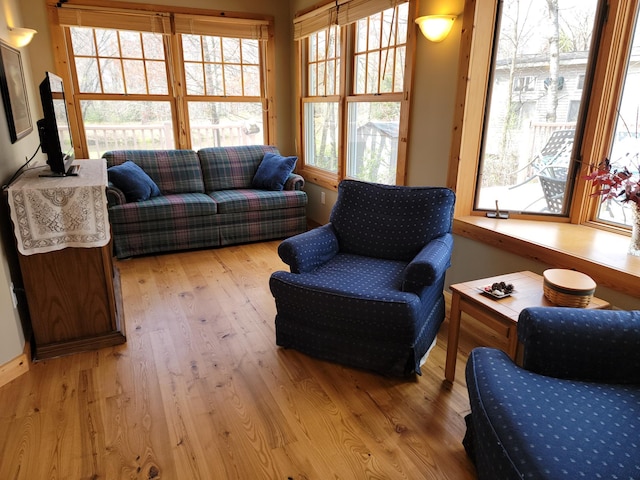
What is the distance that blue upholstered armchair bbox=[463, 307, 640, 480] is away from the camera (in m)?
1.04

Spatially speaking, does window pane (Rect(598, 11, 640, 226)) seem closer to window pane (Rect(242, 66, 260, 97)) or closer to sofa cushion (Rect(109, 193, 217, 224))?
sofa cushion (Rect(109, 193, 217, 224))

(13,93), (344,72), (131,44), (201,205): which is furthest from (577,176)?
(131,44)

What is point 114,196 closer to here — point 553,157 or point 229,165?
point 229,165

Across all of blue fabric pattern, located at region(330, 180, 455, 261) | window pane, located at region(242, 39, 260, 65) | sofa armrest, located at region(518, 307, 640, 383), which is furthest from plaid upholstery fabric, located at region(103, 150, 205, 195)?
sofa armrest, located at region(518, 307, 640, 383)

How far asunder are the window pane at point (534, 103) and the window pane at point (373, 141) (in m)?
0.82

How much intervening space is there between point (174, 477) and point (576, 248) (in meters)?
2.11

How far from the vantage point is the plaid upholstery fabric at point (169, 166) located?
13.3ft

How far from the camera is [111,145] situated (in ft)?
14.1

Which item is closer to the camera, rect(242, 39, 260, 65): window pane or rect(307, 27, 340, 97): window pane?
rect(307, 27, 340, 97): window pane

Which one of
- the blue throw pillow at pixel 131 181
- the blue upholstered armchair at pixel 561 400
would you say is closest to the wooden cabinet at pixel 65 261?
the blue throw pillow at pixel 131 181

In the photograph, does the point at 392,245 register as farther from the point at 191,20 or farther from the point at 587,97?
the point at 191,20

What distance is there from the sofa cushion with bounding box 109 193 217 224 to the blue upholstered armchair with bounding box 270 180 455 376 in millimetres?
1768

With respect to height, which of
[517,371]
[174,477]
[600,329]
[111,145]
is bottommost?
[174,477]

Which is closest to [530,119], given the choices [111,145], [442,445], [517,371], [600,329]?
[600,329]
